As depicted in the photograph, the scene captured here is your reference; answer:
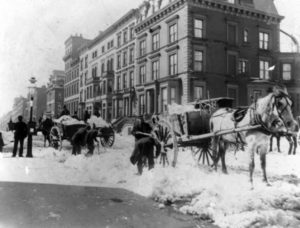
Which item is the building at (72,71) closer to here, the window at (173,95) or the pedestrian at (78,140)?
the pedestrian at (78,140)

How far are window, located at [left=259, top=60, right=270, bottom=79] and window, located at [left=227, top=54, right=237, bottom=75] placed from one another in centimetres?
54

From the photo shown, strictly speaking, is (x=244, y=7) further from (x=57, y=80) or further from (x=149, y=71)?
(x=57, y=80)

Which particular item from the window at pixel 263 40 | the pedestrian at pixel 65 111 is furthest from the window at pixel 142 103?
the window at pixel 263 40

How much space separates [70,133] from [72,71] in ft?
8.36

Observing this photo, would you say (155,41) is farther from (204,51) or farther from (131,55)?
(204,51)

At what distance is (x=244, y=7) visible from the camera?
674cm

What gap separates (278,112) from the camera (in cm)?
478

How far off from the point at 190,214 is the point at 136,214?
2.86ft

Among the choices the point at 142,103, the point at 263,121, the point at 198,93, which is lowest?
the point at 263,121

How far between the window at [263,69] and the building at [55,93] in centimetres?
509

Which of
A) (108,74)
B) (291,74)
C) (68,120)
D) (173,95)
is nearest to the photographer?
(291,74)

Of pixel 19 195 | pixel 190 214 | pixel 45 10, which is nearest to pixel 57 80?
pixel 45 10

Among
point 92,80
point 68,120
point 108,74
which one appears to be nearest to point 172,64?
point 108,74

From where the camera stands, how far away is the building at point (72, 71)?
7344 mm
